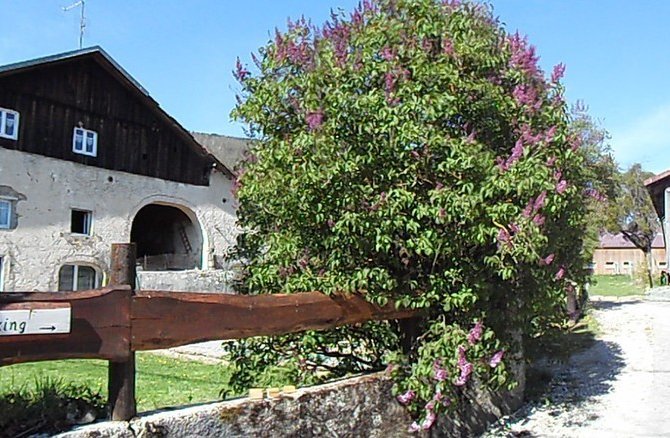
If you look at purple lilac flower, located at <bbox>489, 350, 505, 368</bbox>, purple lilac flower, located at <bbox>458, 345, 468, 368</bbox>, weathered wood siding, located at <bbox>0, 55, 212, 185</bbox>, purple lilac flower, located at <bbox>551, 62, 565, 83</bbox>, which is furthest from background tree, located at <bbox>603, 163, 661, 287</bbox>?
purple lilac flower, located at <bbox>458, 345, 468, 368</bbox>

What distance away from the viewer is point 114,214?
20281 mm

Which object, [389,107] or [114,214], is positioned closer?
[389,107]

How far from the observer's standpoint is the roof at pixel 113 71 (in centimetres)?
1744

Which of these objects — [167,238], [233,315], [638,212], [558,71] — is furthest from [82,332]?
[638,212]

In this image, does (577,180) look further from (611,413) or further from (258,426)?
(258,426)

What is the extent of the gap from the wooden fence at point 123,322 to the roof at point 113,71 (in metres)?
13.8

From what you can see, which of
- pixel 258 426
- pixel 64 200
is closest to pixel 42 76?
pixel 64 200

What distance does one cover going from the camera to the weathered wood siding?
58.9 ft

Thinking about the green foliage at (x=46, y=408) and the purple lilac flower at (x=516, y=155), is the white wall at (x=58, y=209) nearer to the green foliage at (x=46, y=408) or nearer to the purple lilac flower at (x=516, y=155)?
the green foliage at (x=46, y=408)

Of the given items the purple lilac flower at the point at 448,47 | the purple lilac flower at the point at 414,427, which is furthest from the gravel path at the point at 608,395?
the purple lilac flower at the point at 448,47

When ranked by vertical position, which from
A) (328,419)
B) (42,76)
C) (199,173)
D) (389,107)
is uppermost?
(42,76)

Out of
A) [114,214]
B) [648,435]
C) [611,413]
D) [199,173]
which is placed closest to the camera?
[648,435]

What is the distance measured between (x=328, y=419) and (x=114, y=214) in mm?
17465

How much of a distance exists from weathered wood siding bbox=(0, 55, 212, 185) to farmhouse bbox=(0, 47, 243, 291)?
3cm
